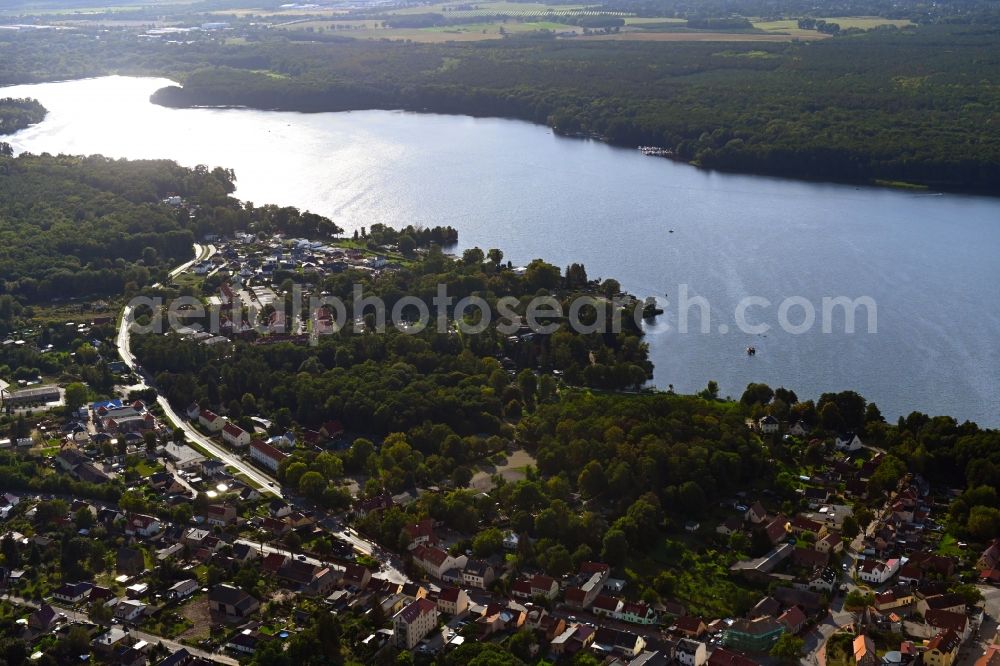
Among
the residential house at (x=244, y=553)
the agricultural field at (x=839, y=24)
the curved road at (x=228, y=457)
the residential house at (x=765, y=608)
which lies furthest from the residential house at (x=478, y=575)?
the agricultural field at (x=839, y=24)

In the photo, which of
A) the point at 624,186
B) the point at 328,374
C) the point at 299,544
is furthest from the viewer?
the point at 624,186

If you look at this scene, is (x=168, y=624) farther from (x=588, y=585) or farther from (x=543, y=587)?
(x=588, y=585)

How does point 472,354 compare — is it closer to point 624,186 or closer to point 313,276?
point 313,276

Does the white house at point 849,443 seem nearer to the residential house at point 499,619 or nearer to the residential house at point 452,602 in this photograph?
the residential house at point 499,619

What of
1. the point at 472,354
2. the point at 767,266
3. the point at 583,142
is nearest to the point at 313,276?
the point at 472,354

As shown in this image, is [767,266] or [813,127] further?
[813,127]

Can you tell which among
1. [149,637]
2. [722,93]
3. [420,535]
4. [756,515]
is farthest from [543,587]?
[722,93]
